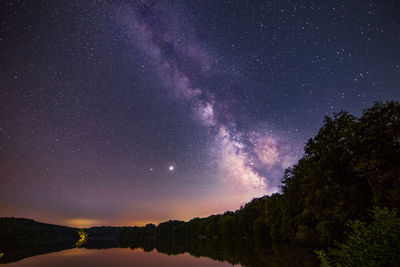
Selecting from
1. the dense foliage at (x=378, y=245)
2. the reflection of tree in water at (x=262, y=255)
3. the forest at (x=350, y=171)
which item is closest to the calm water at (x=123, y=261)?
the reflection of tree in water at (x=262, y=255)

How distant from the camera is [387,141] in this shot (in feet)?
78.2

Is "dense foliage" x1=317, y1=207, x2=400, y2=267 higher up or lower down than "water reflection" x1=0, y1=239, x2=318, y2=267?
lower down

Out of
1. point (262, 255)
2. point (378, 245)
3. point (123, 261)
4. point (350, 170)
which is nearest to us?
point (378, 245)

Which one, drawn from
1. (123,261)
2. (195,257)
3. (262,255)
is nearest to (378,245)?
(262,255)

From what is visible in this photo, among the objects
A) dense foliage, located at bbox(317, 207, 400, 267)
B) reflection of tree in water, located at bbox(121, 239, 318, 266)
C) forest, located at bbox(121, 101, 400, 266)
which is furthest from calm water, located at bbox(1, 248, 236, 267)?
dense foliage, located at bbox(317, 207, 400, 267)

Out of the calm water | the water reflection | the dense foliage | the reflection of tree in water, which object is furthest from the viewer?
the calm water

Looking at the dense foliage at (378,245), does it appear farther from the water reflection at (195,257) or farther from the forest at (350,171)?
the water reflection at (195,257)

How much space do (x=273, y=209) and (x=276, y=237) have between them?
8881 millimetres

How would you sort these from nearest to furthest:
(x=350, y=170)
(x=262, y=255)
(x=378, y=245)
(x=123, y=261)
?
(x=378, y=245), (x=262, y=255), (x=350, y=170), (x=123, y=261)

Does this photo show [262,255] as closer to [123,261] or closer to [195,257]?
[195,257]

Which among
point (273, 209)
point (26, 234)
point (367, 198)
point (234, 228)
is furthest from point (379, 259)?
point (26, 234)

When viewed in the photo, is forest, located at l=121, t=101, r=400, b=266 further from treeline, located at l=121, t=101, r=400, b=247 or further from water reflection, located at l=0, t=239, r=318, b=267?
water reflection, located at l=0, t=239, r=318, b=267

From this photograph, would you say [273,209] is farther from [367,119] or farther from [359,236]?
[359,236]

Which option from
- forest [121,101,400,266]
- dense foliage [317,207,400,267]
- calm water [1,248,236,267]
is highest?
forest [121,101,400,266]
